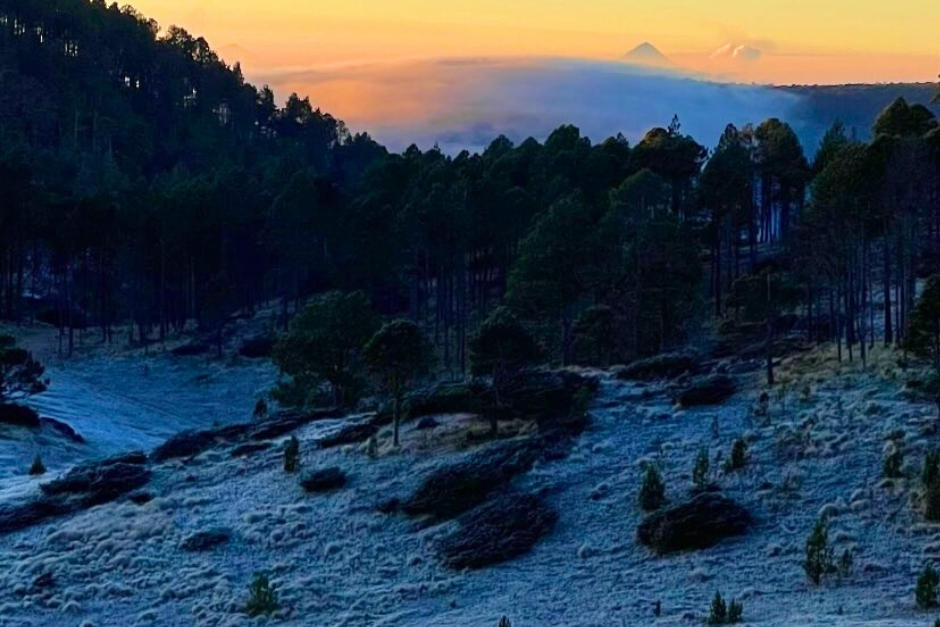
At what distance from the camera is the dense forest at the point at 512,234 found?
176 ft

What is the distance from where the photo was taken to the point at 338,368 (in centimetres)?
5675

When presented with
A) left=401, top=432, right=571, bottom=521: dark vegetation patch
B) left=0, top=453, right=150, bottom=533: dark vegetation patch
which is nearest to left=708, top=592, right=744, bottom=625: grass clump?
left=401, top=432, right=571, bottom=521: dark vegetation patch

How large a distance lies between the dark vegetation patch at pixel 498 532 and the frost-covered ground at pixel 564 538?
0.44 m

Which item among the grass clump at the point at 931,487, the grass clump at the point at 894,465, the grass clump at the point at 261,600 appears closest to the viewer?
the grass clump at the point at 931,487

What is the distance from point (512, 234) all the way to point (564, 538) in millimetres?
44347

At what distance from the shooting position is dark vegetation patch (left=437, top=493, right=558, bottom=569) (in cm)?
3456

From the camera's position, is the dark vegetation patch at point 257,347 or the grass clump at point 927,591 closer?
the grass clump at point 927,591

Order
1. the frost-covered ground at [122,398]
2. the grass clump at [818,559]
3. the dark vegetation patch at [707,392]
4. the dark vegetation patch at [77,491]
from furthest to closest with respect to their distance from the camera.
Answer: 1. the frost-covered ground at [122,398]
2. the dark vegetation patch at [707,392]
3. the dark vegetation patch at [77,491]
4. the grass clump at [818,559]

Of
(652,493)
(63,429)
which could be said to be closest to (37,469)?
(63,429)

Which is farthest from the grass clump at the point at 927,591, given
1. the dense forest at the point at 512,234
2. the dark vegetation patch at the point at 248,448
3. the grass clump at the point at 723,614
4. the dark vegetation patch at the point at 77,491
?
the dark vegetation patch at the point at 77,491

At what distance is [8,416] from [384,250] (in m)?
30.9

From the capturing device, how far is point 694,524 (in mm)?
33531

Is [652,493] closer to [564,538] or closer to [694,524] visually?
[694,524]

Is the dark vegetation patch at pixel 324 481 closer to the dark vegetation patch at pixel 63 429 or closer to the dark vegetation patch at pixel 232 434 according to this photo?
the dark vegetation patch at pixel 232 434
